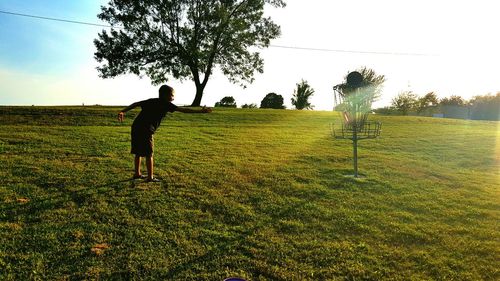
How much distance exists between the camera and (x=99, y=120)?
1803 cm

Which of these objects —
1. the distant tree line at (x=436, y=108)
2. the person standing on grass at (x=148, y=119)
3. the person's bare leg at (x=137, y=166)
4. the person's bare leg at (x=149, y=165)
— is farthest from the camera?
the distant tree line at (x=436, y=108)

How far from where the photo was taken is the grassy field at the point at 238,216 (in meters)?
4.33

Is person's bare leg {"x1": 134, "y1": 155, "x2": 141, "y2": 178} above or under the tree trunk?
under

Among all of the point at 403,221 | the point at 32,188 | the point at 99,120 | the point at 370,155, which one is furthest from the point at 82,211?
the point at 99,120

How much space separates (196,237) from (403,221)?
11.9 ft

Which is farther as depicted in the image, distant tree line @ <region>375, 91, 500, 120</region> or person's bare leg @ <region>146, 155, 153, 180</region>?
distant tree line @ <region>375, 91, 500, 120</region>

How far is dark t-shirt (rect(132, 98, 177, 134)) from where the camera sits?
7.09 m

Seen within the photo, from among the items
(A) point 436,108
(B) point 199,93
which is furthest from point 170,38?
(A) point 436,108

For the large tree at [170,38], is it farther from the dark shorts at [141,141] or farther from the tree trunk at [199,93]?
the dark shorts at [141,141]

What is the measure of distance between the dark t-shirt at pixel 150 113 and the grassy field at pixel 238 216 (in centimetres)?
124

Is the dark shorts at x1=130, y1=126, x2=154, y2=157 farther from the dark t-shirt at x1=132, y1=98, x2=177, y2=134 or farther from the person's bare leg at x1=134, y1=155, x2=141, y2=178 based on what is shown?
the person's bare leg at x1=134, y1=155, x2=141, y2=178

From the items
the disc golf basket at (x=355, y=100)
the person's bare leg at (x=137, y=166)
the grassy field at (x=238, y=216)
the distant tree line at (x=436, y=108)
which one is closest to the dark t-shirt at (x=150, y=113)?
the person's bare leg at (x=137, y=166)

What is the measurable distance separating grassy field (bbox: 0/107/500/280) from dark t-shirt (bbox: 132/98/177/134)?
124 centimetres

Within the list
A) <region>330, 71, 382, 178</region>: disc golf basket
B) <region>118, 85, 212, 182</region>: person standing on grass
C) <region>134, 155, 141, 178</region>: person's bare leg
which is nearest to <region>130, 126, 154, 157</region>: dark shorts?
<region>118, 85, 212, 182</region>: person standing on grass
